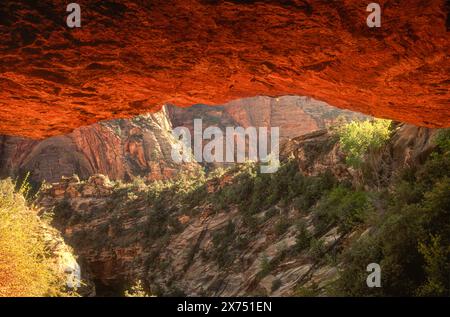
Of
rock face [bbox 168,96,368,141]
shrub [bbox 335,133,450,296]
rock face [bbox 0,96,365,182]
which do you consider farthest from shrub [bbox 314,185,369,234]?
rock face [bbox 168,96,368,141]

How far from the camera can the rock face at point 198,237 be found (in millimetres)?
A: 13711

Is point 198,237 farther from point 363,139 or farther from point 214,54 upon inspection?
point 214,54

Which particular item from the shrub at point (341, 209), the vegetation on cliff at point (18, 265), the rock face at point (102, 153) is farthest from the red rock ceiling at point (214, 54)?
the rock face at point (102, 153)

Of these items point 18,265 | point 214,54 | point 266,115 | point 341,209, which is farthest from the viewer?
point 266,115

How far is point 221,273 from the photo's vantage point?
62.4ft

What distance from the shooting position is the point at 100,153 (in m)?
40.5

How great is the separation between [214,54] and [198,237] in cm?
1997

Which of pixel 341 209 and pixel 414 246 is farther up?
pixel 414 246

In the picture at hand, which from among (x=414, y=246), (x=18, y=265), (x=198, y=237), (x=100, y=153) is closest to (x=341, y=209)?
(x=414, y=246)

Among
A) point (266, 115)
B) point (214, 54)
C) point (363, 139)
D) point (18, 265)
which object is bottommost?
point (18, 265)

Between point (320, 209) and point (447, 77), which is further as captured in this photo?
point (320, 209)
